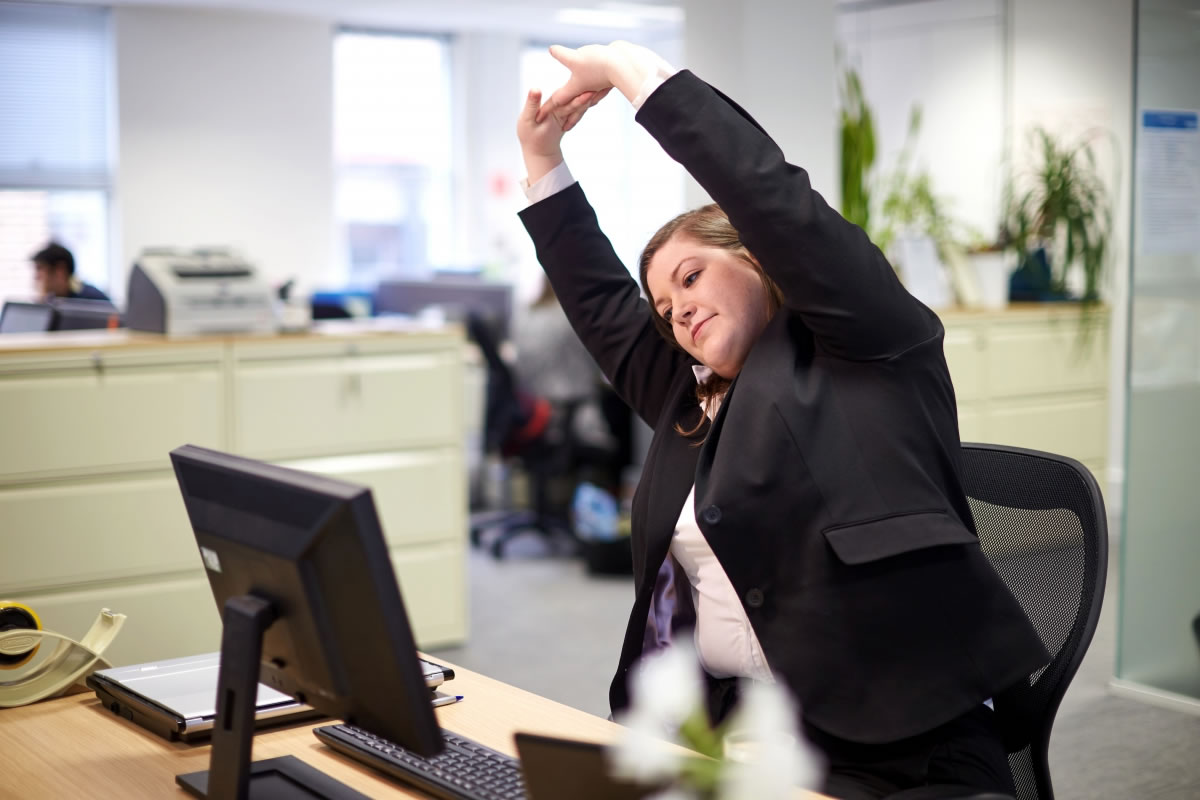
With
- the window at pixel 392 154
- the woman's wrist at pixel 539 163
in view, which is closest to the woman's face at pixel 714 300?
the woman's wrist at pixel 539 163

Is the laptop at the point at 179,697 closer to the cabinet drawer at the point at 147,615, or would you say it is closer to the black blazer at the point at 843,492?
the black blazer at the point at 843,492

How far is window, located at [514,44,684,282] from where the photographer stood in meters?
10.3

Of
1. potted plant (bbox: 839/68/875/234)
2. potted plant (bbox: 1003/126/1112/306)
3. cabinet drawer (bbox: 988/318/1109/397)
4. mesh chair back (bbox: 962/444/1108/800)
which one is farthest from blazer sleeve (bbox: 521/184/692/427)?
potted plant (bbox: 1003/126/1112/306)

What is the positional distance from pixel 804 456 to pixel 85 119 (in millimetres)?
8060

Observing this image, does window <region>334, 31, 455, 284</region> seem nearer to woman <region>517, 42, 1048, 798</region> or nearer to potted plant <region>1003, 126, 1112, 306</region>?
potted plant <region>1003, 126, 1112, 306</region>

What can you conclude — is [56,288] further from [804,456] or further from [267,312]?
[804,456]

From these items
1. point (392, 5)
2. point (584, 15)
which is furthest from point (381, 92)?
point (584, 15)

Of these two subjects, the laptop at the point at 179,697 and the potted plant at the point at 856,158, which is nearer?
the laptop at the point at 179,697

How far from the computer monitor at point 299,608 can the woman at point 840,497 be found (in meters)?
0.47

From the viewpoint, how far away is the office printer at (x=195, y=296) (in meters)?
3.62

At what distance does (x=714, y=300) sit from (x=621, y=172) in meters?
9.25

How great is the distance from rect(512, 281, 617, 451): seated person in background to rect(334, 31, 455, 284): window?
4.03m

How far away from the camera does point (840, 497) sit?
1414 millimetres

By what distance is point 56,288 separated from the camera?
5.93 meters
